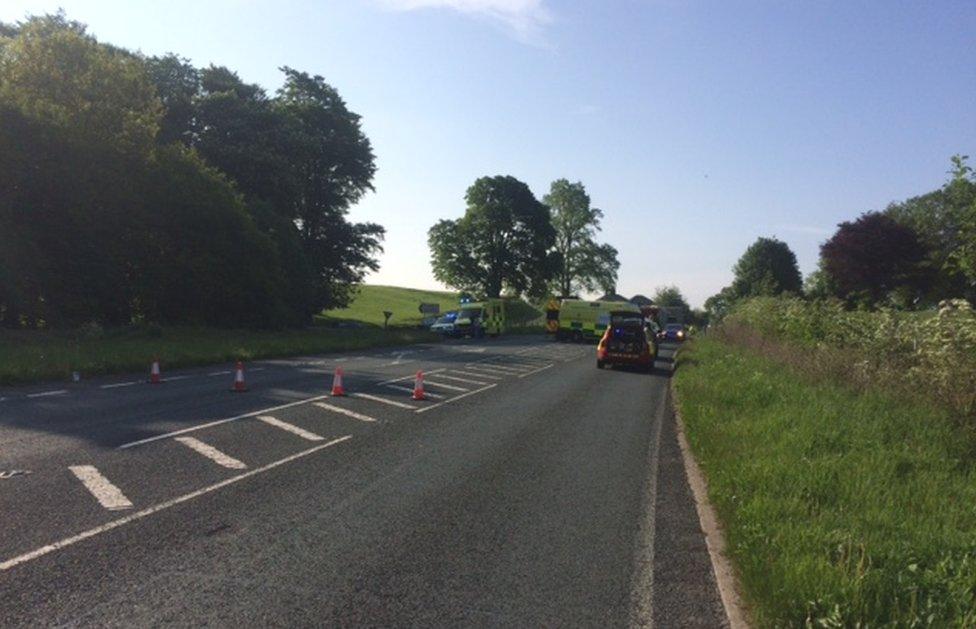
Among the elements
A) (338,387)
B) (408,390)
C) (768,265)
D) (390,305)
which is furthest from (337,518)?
(768,265)

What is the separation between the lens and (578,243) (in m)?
97.2

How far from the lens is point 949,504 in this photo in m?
7.43

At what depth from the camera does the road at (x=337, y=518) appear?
5.52 m

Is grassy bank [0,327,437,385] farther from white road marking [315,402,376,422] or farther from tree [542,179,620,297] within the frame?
tree [542,179,620,297]

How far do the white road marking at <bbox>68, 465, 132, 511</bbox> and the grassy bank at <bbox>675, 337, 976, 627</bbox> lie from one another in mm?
5393

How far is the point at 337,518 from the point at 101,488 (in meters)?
2.52

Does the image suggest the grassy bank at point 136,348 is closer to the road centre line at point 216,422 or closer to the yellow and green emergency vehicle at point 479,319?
the road centre line at point 216,422

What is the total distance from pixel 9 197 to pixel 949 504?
29.9 m

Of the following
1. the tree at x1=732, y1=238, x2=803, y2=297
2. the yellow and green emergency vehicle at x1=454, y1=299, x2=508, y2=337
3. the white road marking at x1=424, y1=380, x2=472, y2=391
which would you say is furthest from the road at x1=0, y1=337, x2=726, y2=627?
the tree at x1=732, y1=238, x2=803, y2=297

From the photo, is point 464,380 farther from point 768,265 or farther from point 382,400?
point 768,265

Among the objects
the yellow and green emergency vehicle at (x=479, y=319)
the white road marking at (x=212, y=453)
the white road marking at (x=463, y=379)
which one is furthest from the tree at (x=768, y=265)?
the white road marking at (x=212, y=453)

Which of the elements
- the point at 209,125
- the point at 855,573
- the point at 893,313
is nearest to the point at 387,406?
the point at 893,313

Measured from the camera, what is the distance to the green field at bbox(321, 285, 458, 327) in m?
72.8

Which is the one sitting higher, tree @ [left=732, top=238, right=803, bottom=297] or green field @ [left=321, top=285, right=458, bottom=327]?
tree @ [left=732, top=238, right=803, bottom=297]
